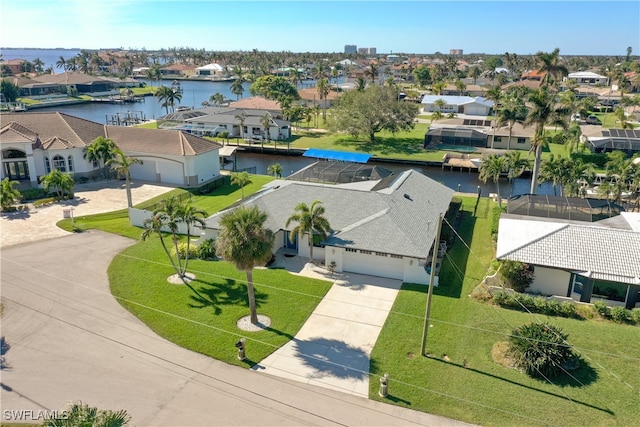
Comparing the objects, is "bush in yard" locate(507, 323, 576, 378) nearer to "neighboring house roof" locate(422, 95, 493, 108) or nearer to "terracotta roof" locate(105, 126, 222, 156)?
"terracotta roof" locate(105, 126, 222, 156)

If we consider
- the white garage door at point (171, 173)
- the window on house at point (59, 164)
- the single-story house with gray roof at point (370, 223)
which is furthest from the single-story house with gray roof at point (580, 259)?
the window on house at point (59, 164)

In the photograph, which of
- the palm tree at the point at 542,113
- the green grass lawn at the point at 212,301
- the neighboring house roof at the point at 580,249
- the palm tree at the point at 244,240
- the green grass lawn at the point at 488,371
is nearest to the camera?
the green grass lawn at the point at 488,371

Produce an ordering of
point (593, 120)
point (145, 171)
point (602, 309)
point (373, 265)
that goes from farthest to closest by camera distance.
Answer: point (593, 120)
point (145, 171)
point (373, 265)
point (602, 309)

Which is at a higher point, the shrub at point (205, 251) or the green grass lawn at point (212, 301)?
the shrub at point (205, 251)

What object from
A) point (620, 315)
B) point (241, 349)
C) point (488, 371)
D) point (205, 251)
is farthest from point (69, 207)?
point (620, 315)

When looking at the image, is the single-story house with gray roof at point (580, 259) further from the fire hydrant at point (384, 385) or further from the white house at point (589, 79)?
the white house at point (589, 79)

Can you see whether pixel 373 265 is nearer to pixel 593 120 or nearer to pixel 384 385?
pixel 384 385

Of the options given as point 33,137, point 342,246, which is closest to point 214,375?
point 342,246
